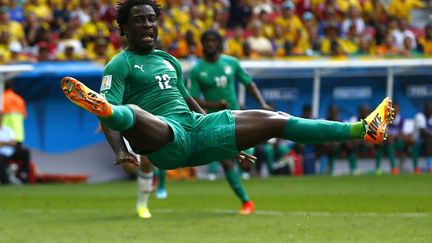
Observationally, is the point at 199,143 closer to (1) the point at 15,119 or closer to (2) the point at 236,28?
(1) the point at 15,119

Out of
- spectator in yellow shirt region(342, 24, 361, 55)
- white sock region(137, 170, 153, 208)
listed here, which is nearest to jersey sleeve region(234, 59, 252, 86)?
white sock region(137, 170, 153, 208)

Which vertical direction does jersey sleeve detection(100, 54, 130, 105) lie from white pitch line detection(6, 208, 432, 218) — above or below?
above

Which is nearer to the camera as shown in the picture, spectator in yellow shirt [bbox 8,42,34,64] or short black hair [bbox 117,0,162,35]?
short black hair [bbox 117,0,162,35]

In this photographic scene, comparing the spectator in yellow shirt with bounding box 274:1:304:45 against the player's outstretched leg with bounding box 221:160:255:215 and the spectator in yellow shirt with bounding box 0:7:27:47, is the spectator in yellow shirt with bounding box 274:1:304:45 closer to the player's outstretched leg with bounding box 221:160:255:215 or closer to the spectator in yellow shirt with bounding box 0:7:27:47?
the spectator in yellow shirt with bounding box 0:7:27:47

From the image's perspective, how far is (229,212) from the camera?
14.2m

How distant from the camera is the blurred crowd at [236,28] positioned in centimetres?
2277

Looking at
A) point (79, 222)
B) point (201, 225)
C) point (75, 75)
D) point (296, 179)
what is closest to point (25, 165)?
point (75, 75)

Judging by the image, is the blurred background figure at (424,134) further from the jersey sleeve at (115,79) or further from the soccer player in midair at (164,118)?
the jersey sleeve at (115,79)

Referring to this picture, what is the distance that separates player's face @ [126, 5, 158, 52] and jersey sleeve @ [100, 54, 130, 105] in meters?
0.22

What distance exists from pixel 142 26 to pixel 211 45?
20.1ft

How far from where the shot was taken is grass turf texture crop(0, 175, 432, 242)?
36.6 ft

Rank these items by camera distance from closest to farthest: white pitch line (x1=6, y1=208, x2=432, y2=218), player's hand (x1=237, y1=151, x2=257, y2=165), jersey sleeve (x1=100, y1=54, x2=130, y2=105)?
1. jersey sleeve (x1=100, y1=54, x2=130, y2=105)
2. player's hand (x1=237, y1=151, x2=257, y2=165)
3. white pitch line (x1=6, y1=208, x2=432, y2=218)

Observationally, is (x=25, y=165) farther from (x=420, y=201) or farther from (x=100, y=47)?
(x=420, y=201)

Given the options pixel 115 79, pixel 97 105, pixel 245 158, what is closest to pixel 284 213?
pixel 245 158
